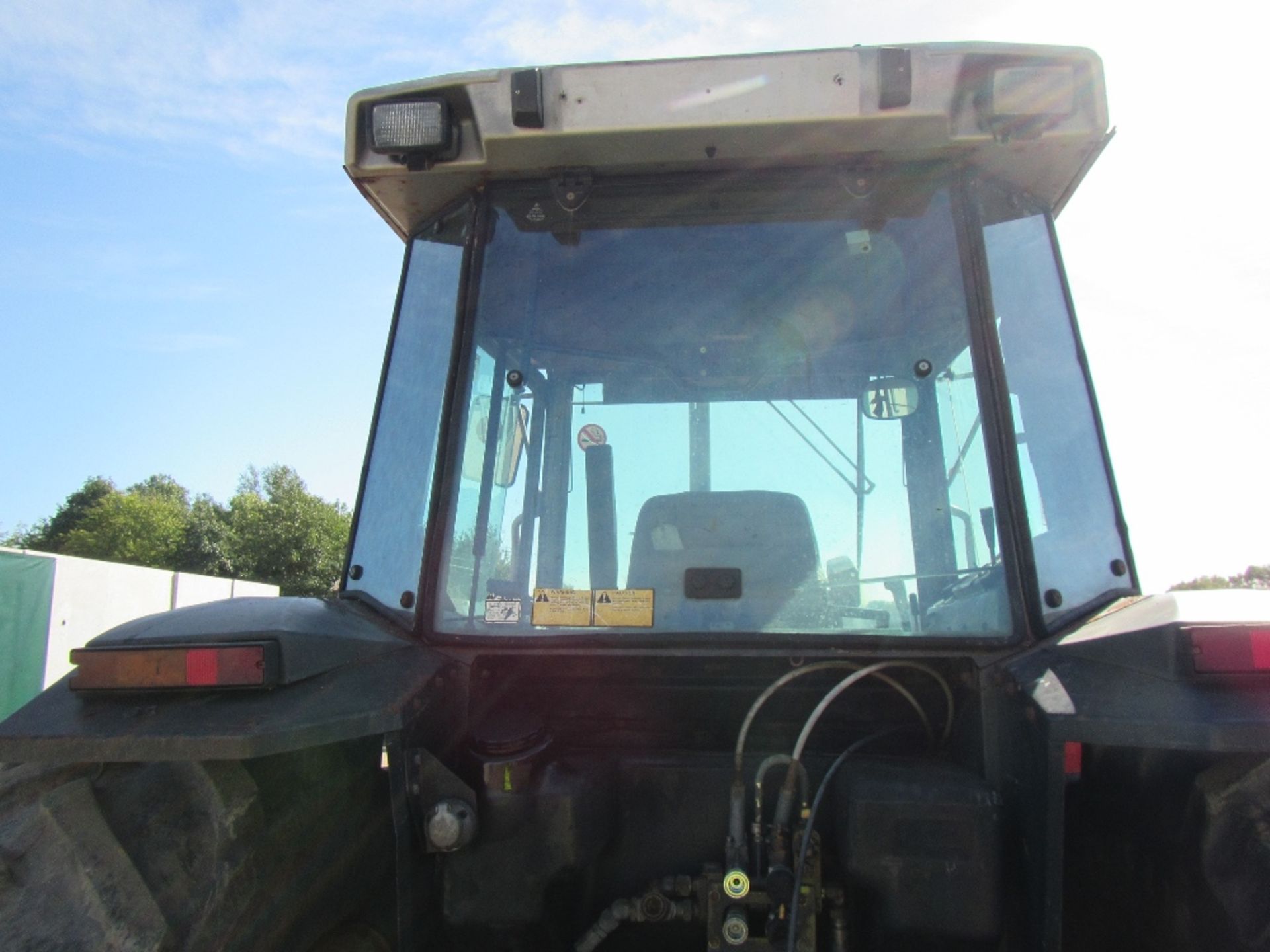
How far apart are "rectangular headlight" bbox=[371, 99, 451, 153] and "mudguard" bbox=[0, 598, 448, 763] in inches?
38.8

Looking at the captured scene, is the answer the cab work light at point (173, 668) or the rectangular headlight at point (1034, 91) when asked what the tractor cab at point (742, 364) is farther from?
the cab work light at point (173, 668)

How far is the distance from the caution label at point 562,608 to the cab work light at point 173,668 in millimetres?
554

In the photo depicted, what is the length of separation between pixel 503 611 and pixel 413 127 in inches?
41.2

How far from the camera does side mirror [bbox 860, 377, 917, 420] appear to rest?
1.96 m

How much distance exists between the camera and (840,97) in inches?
72.4

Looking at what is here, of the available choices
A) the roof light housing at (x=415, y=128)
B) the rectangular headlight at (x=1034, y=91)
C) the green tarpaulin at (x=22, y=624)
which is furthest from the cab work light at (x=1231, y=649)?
the green tarpaulin at (x=22, y=624)

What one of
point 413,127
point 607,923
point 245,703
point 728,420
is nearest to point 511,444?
point 728,420

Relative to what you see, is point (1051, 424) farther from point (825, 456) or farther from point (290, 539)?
point (290, 539)

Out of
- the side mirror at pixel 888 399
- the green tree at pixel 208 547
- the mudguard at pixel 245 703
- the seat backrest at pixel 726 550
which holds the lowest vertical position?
the mudguard at pixel 245 703

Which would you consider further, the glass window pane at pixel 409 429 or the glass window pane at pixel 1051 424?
the glass window pane at pixel 409 429

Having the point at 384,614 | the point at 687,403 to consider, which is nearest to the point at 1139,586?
the point at 687,403

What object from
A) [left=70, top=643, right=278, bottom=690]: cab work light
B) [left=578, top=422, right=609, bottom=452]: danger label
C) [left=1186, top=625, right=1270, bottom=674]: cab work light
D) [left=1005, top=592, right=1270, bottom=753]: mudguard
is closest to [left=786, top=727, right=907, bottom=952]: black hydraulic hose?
[left=1005, top=592, right=1270, bottom=753]: mudguard

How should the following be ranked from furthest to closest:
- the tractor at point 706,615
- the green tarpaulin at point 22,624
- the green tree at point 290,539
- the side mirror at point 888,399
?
1. the green tree at point 290,539
2. the green tarpaulin at point 22,624
3. the side mirror at point 888,399
4. the tractor at point 706,615

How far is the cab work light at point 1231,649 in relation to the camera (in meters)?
1.36
